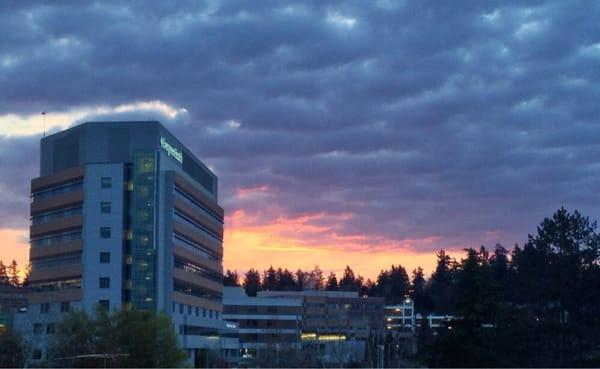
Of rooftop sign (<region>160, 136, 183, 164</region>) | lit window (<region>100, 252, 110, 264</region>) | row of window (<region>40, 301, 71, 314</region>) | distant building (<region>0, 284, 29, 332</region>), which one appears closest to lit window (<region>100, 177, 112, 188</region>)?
rooftop sign (<region>160, 136, 183, 164</region>)

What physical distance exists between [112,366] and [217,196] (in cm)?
8720

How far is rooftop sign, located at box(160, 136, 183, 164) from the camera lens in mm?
114656

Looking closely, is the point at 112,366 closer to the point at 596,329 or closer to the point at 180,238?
the point at 596,329

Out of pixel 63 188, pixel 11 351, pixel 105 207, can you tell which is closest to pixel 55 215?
pixel 63 188

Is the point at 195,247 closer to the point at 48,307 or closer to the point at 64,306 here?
the point at 64,306

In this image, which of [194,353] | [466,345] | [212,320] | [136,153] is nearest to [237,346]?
[212,320]

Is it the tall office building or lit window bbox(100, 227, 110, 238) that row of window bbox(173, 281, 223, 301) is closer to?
the tall office building

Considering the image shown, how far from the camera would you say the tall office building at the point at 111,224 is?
110375 millimetres

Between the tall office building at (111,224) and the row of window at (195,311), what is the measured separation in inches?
9.9

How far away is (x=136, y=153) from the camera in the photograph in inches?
4412

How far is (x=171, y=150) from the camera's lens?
4665 inches

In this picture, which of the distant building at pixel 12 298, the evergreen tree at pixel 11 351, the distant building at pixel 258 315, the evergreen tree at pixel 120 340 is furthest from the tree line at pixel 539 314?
the distant building at pixel 258 315

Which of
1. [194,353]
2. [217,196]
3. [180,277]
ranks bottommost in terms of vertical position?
[194,353]

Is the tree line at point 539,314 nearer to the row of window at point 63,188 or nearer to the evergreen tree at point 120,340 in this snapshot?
the evergreen tree at point 120,340
